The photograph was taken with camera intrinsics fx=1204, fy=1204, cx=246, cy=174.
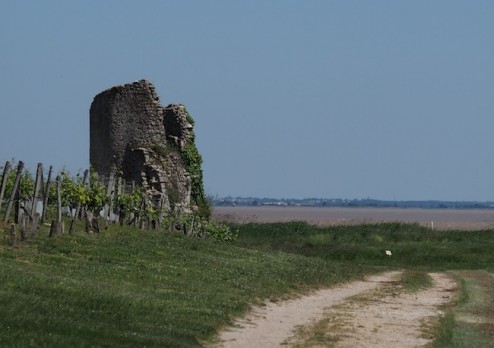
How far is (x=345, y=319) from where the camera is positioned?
23.4 m

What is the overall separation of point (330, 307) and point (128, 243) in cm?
813

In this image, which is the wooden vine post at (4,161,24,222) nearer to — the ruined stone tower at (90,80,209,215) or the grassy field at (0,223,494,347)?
the grassy field at (0,223,494,347)

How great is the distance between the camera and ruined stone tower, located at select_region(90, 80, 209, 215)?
48688 millimetres

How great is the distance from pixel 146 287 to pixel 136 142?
83.0 ft

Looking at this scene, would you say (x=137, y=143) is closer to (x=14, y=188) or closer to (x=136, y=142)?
(x=136, y=142)

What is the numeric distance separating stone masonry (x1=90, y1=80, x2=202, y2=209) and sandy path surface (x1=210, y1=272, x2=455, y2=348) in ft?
57.0

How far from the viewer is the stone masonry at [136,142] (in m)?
48.7

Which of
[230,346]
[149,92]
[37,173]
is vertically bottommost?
[230,346]

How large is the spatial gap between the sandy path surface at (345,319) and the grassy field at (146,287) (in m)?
0.49

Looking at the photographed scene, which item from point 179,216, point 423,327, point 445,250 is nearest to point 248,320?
point 423,327

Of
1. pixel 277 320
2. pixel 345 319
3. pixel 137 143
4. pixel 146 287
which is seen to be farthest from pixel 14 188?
pixel 137 143

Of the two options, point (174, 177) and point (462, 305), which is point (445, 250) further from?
point (462, 305)

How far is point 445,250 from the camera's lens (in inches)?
2112

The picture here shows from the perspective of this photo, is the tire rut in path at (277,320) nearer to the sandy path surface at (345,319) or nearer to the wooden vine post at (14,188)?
the sandy path surface at (345,319)
